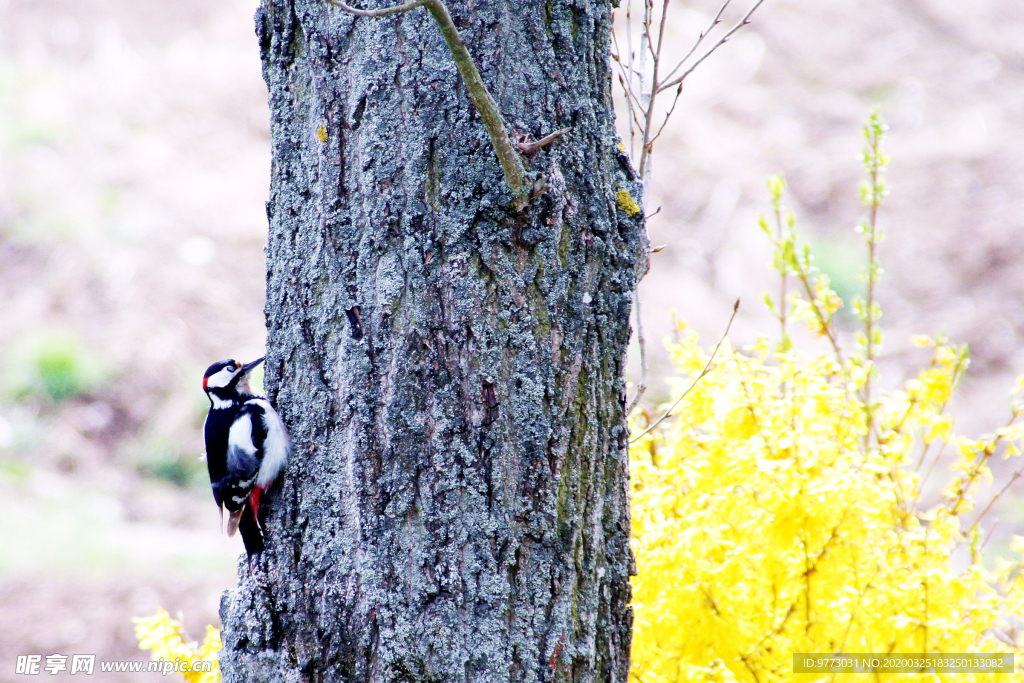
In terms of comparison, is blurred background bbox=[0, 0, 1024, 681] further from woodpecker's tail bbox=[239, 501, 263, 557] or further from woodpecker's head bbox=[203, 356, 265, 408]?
woodpecker's tail bbox=[239, 501, 263, 557]

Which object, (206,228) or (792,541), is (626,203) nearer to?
(792,541)

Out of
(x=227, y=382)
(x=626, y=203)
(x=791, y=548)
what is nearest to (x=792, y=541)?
(x=791, y=548)

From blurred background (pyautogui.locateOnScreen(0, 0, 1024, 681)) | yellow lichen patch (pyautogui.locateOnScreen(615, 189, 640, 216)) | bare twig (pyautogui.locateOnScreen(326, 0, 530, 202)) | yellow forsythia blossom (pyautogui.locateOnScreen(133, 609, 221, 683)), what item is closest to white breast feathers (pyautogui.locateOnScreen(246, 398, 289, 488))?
yellow forsythia blossom (pyautogui.locateOnScreen(133, 609, 221, 683))

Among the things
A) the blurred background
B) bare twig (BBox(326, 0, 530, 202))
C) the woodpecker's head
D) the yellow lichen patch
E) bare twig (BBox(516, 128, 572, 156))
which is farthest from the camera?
the blurred background

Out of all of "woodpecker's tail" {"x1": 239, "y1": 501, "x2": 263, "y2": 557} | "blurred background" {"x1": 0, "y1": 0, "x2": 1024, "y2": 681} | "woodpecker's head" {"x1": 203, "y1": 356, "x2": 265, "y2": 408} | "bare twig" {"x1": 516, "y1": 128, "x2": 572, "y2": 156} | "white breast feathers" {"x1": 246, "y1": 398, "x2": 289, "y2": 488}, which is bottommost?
"woodpecker's tail" {"x1": 239, "y1": 501, "x2": 263, "y2": 557}

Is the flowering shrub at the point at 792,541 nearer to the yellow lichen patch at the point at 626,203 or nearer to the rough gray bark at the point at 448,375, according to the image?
the rough gray bark at the point at 448,375

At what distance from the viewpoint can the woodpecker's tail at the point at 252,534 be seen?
5.13 feet

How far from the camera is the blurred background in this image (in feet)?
15.0

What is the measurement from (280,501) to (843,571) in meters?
1.27

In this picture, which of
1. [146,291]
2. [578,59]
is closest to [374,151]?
[578,59]

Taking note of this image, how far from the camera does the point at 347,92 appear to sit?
1458 millimetres

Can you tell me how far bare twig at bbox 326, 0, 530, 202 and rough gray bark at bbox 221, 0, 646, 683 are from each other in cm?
5

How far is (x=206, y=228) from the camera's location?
22.6 feet

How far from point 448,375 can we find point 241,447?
2.46 feet
